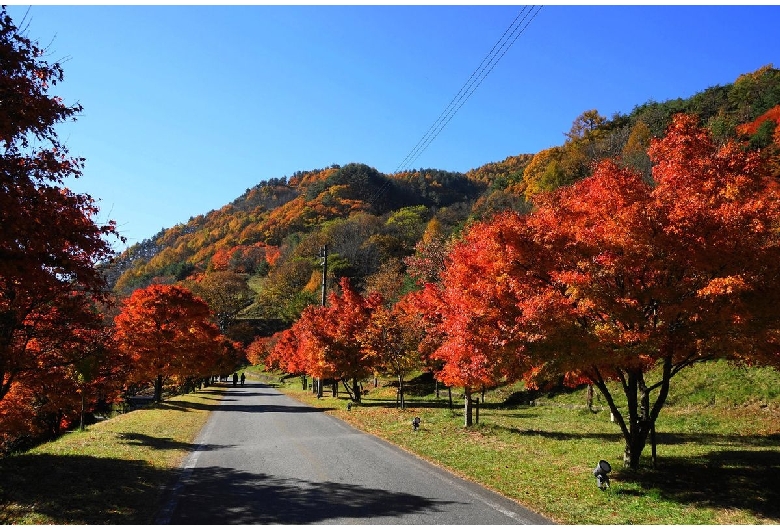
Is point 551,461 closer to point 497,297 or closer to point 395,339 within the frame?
point 497,297

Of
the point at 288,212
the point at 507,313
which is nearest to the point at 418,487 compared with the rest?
the point at 507,313

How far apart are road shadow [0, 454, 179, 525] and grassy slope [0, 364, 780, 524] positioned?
0.08 ft

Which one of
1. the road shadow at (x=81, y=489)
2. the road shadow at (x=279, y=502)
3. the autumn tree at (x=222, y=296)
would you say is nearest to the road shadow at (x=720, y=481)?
the road shadow at (x=279, y=502)

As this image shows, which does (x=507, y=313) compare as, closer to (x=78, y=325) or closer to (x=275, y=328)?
(x=78, y=325)

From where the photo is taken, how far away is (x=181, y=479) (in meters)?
12.0

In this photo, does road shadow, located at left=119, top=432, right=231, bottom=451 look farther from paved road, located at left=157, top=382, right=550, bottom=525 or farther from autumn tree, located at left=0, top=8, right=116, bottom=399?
autumn tree, located at left=0, top=8, right=116, bottom=399

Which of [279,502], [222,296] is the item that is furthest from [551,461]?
[222,296]

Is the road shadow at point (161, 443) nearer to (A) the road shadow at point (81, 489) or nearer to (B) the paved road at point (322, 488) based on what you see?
(B) the paved road at point (322, 488)

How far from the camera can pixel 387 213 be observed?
6033 inches

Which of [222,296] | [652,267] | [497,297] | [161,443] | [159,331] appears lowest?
[161,443]

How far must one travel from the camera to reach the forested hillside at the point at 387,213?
68.1 meters

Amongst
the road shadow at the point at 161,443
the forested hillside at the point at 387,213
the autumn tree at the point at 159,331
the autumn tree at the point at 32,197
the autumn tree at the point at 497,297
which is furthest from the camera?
the forested hillside at the point at 387,213

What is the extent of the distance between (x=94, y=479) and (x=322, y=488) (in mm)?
5268

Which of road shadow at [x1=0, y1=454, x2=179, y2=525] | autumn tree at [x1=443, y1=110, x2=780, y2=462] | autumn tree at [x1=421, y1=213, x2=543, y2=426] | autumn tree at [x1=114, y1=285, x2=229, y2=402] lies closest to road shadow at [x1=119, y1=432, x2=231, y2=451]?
road shadow at [x1=0, y1=454, x2=179, y2=525]
